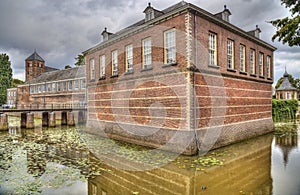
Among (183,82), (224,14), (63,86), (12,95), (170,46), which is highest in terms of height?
(224,14)

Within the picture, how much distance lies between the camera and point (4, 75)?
4519cm

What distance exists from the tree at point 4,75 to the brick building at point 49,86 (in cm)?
258

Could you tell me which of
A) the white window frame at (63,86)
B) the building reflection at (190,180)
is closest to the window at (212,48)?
the building reflection at (190,180)

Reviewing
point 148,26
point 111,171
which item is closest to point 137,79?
point 148,26

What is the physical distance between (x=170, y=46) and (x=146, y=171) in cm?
642

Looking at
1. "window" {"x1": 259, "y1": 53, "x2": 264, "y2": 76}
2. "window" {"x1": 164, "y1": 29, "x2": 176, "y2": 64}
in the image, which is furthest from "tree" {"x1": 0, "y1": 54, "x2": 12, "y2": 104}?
"window" {"x1": 259, "y1": 53, "x2": 264, "y2": 76}

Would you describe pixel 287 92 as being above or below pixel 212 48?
below

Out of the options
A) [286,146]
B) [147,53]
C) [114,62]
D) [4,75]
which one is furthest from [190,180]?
[4,75]

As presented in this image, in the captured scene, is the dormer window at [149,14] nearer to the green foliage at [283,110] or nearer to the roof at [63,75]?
the green foliage at [283,110]

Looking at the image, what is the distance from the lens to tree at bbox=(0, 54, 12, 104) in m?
44.4

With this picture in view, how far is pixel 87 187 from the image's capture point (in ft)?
20.6

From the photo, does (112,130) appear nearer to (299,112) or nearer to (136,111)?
(136,111)

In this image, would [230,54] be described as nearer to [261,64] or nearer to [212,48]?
[212,48]

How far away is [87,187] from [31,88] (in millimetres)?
43936
